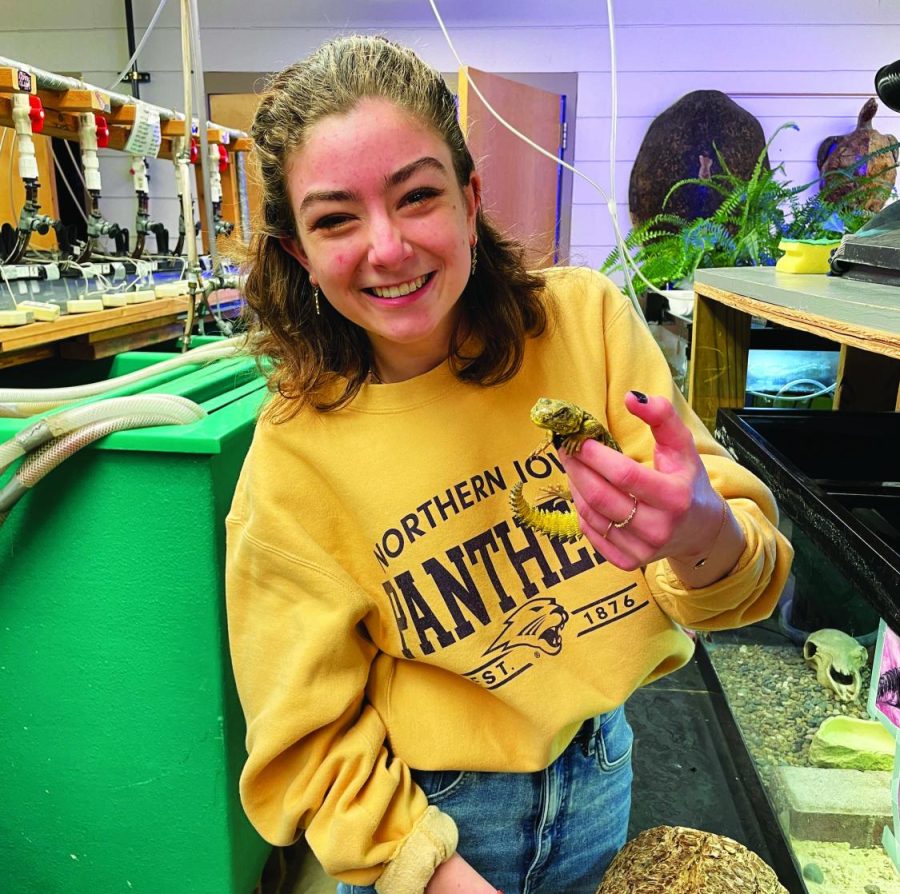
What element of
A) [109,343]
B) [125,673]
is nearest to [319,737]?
[125,673]

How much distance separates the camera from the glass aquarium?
100 centimetres

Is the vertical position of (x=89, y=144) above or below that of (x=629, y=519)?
above

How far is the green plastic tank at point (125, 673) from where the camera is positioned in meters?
1.08

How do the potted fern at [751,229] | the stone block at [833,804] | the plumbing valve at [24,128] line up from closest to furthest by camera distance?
the stone block at [833,804]
the plumbing valve at [24,128]
the potted fern at [751,229]

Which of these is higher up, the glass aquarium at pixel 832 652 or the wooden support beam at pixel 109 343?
the wooden support beam at pixel 109 343

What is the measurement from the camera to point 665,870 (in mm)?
983

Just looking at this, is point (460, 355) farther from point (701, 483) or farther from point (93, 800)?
point (93, 800)

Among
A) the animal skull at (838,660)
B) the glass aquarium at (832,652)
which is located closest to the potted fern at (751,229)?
the glass aquarium at (832,652)

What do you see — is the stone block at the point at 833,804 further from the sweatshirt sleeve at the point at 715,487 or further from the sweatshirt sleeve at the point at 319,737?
the sweatshirt sleeve at the point at 319,737

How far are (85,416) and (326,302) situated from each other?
419 millimetres

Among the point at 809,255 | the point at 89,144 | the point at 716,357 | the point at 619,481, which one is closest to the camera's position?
the point at 619,481

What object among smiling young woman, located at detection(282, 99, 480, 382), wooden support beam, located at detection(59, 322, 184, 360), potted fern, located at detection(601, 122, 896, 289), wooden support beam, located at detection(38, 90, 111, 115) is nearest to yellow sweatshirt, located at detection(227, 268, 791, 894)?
smiling young woman, located at detection(282, 99, 480, 382)

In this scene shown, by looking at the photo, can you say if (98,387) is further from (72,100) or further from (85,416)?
(72,100)

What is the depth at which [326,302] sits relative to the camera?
3.09ft
